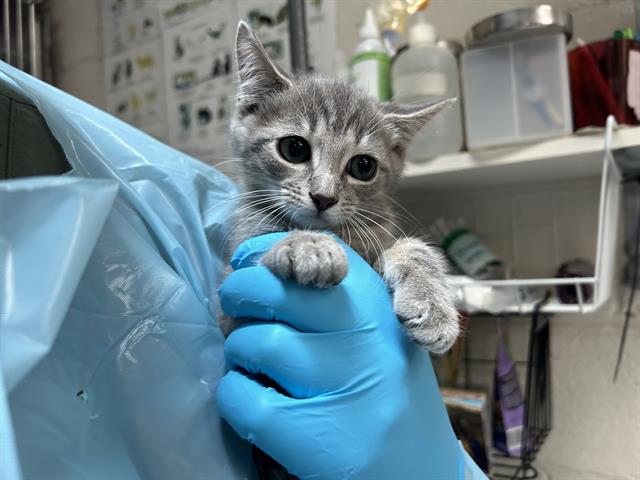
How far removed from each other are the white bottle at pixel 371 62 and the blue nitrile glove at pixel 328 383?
632mm

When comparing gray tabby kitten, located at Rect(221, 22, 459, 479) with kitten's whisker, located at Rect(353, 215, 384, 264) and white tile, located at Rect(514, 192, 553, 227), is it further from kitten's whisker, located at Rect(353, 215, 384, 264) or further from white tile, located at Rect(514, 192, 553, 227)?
white tile, located at Rect(514, 192, 553, 227)

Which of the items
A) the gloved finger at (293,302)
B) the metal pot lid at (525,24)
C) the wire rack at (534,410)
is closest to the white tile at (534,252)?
the wire rack at (534,410)

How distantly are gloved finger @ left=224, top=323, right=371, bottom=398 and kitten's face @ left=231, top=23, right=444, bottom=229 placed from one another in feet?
0.62

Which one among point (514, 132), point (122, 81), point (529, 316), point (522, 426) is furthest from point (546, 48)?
point (122, 81)

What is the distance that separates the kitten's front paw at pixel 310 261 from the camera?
604 millimetres

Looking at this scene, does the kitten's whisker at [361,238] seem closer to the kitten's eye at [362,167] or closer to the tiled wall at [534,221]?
the kitten's eye at [362,167]

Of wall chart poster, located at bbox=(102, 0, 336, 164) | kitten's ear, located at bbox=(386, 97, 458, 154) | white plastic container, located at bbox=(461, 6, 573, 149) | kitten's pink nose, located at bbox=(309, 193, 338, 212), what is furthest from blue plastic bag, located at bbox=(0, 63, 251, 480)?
wall chart poster, located at bbox=(102, 0, 336, 164)

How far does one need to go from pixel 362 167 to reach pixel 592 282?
509mm

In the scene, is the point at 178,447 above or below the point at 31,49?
below

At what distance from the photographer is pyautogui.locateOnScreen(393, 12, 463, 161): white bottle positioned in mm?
1096

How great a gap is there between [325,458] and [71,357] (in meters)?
0.34

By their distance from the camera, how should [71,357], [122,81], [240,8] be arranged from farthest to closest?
[122,81] → [240,8] → [71,357]

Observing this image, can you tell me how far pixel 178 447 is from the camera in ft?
1.96

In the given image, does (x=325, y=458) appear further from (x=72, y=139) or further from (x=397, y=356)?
(x=72, y=139)
